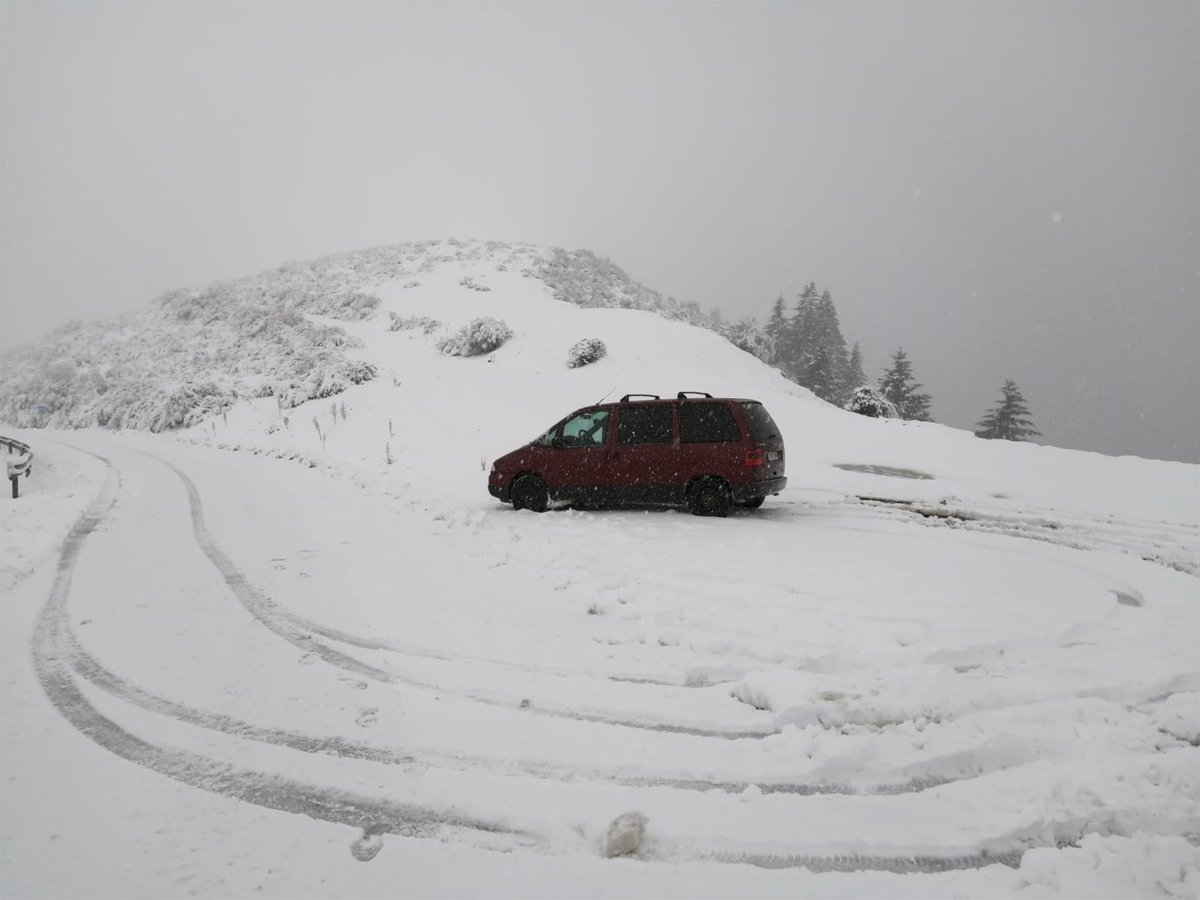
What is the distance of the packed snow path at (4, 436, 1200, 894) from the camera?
8.50ft

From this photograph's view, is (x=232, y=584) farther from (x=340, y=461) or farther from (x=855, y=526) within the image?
(x=340, y=461)

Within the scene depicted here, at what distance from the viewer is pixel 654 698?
3.75 metres

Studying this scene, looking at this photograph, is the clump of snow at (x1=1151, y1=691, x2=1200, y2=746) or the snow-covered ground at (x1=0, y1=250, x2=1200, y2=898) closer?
the snow-covered ground at (x1=0, y1=250, x2=1200, y2=898)

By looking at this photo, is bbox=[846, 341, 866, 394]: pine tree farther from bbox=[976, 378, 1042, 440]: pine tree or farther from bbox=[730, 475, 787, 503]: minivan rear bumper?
bbox=[730, 475, 787, 503]: minivan rear bumper

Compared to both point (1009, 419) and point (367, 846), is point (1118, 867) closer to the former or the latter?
point (367, 846)

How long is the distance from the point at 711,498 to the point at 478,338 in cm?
1879

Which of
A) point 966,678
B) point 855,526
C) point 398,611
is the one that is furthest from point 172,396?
point 966,678

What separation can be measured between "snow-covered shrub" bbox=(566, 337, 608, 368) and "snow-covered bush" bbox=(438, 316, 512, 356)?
15.0 feet

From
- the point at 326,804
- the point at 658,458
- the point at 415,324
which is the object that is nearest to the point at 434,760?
the point at 326,804

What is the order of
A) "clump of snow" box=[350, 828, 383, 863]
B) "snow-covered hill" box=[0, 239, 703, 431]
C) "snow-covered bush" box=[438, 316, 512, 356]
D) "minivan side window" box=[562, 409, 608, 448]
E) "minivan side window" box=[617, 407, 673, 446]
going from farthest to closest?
"snow-covered hill" box=[0, 239, 703, 431], "snow-covered bush" box=[438, 316, 512, 356], "minivan side window" box=[562, 409, 608, 448], "minivan side window" box=[617, 407, 673, 446], "clump of snow" box=[350, 828, 383, 863]

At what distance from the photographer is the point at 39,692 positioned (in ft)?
12.4

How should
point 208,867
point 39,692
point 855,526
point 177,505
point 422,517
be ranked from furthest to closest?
point 177,505 < point 422,517 < point 855,526 < point 39,692 < point 208,867

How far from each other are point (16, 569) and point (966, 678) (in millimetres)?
9083

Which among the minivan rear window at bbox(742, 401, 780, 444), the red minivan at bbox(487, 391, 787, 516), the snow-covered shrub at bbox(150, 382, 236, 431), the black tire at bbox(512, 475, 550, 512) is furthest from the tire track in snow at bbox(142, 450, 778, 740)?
the snow-covered shrub at bbox(150, 382, 236, 431)
